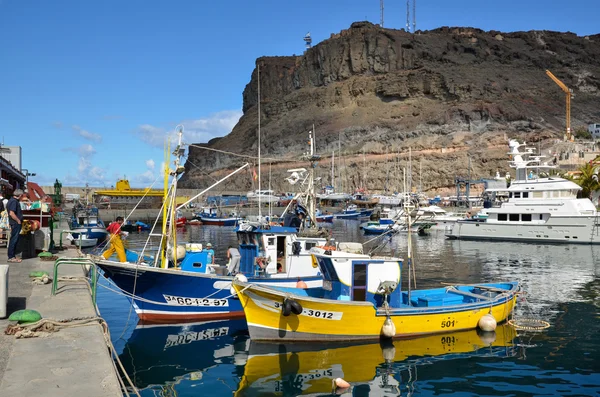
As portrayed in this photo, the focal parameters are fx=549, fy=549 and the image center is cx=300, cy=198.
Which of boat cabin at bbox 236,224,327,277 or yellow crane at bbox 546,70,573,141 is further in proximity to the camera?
yellow crane at bbox 546,70,573,141

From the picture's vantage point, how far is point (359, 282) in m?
15.8

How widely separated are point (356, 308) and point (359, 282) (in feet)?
3.58

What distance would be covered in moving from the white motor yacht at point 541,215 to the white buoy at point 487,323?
33.0 meters

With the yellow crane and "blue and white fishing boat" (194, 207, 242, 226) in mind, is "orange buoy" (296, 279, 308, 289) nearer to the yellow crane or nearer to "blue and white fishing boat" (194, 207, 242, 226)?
"blue and white fishing boat" (194, 207, 242, 226)

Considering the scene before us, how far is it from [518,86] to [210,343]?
150 meters

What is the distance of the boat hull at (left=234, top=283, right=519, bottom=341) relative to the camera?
14523 millimetres

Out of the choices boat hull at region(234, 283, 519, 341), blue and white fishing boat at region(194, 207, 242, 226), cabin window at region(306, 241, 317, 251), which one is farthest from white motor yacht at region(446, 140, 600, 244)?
blue and white fishing boat at region(194, 207, 242, 226)

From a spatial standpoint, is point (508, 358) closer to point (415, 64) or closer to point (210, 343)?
point (210, 343)

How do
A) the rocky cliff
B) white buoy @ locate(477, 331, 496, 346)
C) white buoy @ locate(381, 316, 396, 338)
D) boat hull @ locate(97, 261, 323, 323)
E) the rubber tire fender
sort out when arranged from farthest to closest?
the rocky cliff
boat hull @ locate(97, 261, 323, 323)
white buoy @ locate(477, 331, 496, 346)
white buoy @ locate(381, 316, 396, 338)
the rubber tire fender

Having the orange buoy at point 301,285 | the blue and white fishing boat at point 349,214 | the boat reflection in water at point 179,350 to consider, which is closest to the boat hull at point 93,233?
the boat reflection in water at point 179,350

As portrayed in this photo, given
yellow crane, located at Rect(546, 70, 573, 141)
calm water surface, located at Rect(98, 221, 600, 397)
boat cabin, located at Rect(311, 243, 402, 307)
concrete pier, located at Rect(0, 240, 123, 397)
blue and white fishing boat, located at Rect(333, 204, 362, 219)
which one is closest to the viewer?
concrete pier, located at Rect(0, 240, 123, 397)

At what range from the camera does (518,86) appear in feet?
486

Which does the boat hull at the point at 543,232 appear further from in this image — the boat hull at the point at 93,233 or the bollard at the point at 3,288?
the bollard at the point at 3,288

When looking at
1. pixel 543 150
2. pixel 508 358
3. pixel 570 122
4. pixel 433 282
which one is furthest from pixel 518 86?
pixel 508 358
